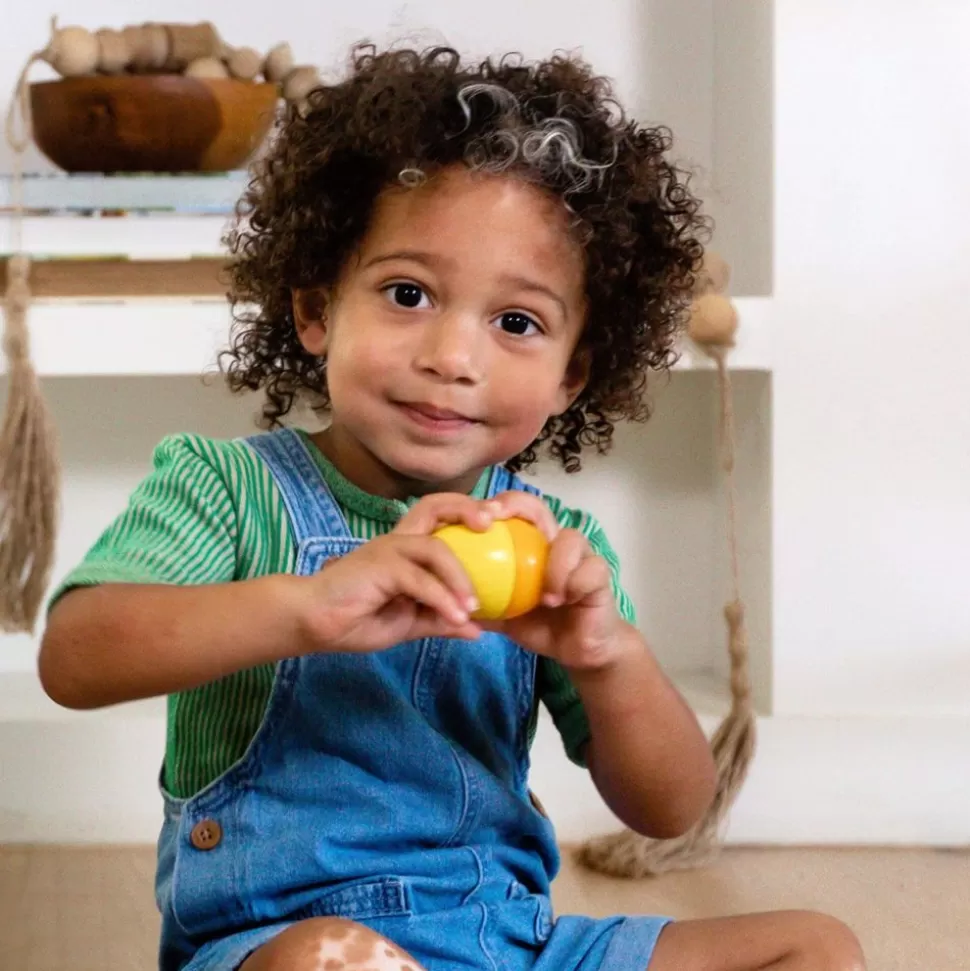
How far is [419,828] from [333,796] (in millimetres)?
49

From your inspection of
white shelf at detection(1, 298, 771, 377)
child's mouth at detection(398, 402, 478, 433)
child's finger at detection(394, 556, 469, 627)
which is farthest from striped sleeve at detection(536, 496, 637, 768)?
white shelf at detection(1, 298, 771, 377)

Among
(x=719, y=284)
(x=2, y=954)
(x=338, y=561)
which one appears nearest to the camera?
(x=338, y=561)

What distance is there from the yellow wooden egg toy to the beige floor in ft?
1.88

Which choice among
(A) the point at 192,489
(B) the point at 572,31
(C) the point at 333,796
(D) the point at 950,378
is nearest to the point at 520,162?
(A) the point at 192,489

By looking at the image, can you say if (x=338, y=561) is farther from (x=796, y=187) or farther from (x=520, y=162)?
(x=796, y=187)

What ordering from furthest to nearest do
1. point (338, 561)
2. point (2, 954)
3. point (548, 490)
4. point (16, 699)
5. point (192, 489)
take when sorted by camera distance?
point (548, 490), point (16, 699), point (2, 954), point (192, 489), point (338, 561)

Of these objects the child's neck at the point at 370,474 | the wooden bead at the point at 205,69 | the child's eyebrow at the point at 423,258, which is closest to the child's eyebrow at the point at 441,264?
the child's eyebrow at the point at 423,258

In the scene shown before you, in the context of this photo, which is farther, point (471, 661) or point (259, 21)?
point (259, 21)

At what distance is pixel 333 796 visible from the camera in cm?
75

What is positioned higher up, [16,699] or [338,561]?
[338,561]

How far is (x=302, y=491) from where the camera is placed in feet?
2.57

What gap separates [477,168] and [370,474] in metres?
0.18

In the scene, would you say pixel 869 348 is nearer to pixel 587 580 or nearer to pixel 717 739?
pixel 717 739

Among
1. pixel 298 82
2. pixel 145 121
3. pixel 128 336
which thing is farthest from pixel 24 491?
pixel 298 82
